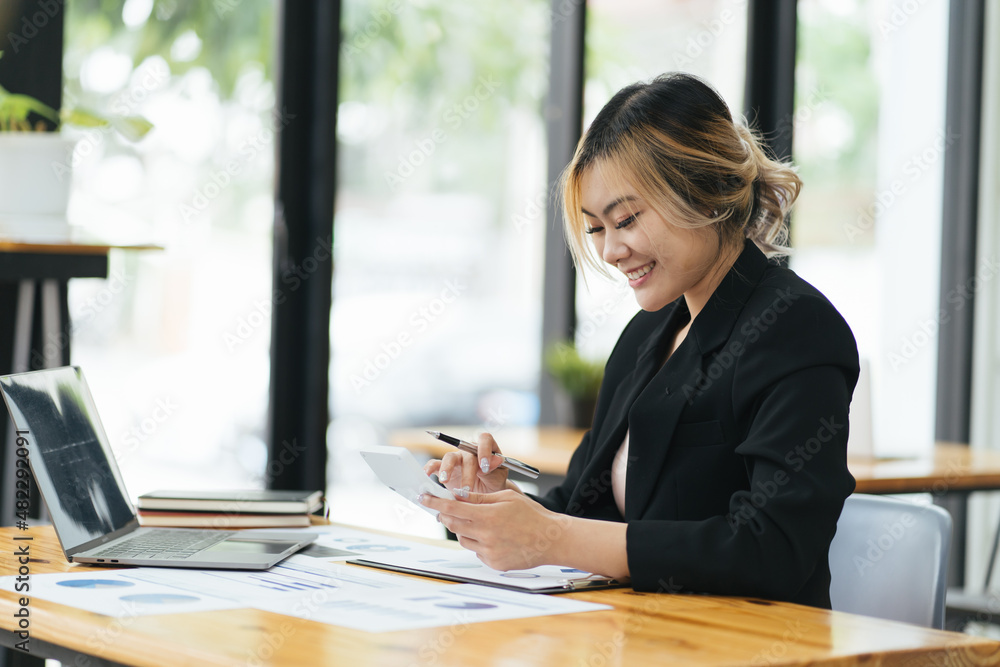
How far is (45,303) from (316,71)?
114 centimetres

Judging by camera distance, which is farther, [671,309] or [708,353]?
[671,309]

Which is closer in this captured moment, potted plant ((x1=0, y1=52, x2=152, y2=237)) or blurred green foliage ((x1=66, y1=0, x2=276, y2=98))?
potted plant ((x1=0, y1=52, x2=152, y2=237))

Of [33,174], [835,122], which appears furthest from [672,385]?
[835,122]

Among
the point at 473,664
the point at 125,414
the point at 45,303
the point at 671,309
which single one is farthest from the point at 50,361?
the point at 473,664

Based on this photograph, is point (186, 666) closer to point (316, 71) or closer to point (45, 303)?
point (45, 303)

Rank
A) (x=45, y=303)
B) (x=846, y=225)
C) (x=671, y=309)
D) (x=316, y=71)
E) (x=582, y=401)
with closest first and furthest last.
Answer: (x=671, y=309), (x=45, y=303), (x=316, y=71), (x=582, y=401), (x=846, y=225)

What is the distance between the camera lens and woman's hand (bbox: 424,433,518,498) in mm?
1617

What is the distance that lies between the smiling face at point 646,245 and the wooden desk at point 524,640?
1.76 feet

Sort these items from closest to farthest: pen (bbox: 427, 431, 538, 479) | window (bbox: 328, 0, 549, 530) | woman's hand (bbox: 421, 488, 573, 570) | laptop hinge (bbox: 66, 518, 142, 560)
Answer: woman's hand (bbox: 421, 488, 573, 570), laptop hinge (bbox: 66, 518, 142, 560), pen (bbox: 427, 431, 538, 479), window (bbox: 328, 0, 549, 530)

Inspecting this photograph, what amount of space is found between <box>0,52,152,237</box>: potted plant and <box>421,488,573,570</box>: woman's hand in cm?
123

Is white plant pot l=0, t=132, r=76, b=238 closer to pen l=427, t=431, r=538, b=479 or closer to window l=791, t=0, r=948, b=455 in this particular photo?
pen l=427, t=431, r=538, b=479

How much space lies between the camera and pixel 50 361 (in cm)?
240

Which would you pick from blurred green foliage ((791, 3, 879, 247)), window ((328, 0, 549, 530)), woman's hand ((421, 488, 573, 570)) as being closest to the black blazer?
woman's hand ((421, 488, 573, 570))

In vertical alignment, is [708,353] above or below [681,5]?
below
